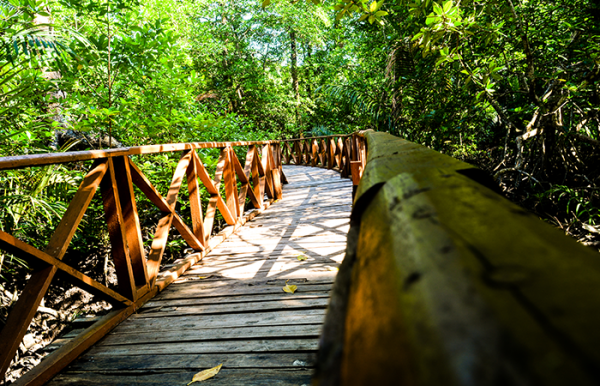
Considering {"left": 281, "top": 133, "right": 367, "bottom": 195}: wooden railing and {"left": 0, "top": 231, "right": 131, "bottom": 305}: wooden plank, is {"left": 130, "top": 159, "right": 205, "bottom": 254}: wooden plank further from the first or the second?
{"left": 281, "top": 133, "right": 367, "bottom": 195}: wooden railing

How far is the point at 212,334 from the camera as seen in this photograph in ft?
5.77

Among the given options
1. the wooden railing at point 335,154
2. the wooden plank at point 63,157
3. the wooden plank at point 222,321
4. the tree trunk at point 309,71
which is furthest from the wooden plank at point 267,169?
the tree trunk at point 309,71

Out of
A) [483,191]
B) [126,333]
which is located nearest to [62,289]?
[126,333]

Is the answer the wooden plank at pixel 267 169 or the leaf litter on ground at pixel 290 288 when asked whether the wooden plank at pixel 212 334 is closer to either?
the leaf litter on ground at pixel 290 288

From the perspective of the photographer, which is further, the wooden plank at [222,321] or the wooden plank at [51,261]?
the wooden plank at [222,321]

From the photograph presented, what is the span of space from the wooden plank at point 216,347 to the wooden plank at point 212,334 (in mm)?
33

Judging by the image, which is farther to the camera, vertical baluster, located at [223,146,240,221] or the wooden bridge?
vertical baluster, located at [223,146,240,221]

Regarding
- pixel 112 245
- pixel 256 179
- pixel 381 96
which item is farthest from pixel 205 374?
pixel 381 96

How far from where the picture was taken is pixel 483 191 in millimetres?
348

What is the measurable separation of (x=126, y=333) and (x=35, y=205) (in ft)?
7.77

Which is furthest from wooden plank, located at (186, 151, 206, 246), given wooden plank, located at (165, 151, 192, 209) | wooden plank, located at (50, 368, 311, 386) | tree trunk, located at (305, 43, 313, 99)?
tree trunk, located at (305, 43, 313, 99)

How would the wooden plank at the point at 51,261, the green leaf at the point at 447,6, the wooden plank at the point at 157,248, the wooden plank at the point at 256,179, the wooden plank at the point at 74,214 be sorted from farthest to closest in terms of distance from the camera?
the wooden plank at the point at 256,179 → the green leaf at the point at 447,6 → the wooden plank at the point at 157,248 → the wooden plank at the point at 74,214 → the wooden plank at the point at 51,261

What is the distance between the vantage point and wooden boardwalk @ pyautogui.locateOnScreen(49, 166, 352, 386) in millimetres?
1464

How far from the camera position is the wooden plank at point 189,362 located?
1.46 meters
